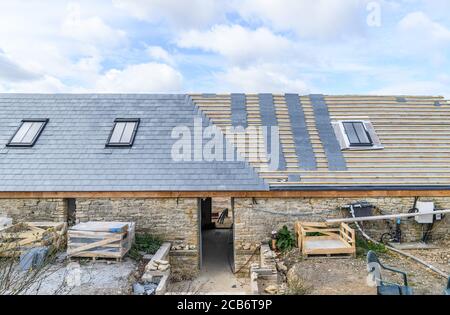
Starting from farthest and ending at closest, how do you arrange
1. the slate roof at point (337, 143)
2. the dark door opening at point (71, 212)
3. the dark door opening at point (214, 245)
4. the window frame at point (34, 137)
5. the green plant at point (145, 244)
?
the window frame at point (34, 137) → the dark door opening at point (214, 245) → the dark door opening at point (71, 212) → the slate roof at point (337, 143) → the green plant at point (145, 244)

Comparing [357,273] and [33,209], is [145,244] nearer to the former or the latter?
[33,209]

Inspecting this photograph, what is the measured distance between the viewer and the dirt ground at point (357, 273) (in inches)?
273

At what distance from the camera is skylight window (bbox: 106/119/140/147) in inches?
438

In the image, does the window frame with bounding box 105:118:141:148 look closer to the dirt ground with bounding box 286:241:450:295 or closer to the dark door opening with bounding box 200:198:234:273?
the dark door opening with bounding box 200:198:234:273

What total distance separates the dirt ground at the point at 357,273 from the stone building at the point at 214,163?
1196 millimetres

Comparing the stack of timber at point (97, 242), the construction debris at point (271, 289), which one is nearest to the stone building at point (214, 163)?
the stack of timber at point (97, 242)

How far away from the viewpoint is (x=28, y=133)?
38.0 feet

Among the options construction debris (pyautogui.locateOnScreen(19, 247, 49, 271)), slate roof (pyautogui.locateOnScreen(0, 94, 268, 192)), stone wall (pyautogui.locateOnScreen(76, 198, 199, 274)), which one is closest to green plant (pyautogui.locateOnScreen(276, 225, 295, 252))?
slate roof (pyautogui.locateOnScreen(0, 94, 268, 192))

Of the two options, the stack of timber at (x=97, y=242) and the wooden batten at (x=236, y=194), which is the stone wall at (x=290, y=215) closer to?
the wooden batten at (x=236, y=194)

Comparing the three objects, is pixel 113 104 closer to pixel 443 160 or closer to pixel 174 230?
pixel 174 230

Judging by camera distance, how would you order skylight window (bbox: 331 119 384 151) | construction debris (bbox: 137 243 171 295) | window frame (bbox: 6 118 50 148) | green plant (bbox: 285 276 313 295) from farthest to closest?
skylight window (bbox: 331 119 384 151)
window frame (bbox: 6 118 50 148)
construction debris (bbox: 137 243 171 295)
green plant (bbox: 285 276 313 295)

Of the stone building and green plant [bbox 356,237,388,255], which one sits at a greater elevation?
the stone building

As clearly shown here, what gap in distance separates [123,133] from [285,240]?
7016 mm

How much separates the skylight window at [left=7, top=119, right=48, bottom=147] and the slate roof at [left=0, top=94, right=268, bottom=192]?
20cm
